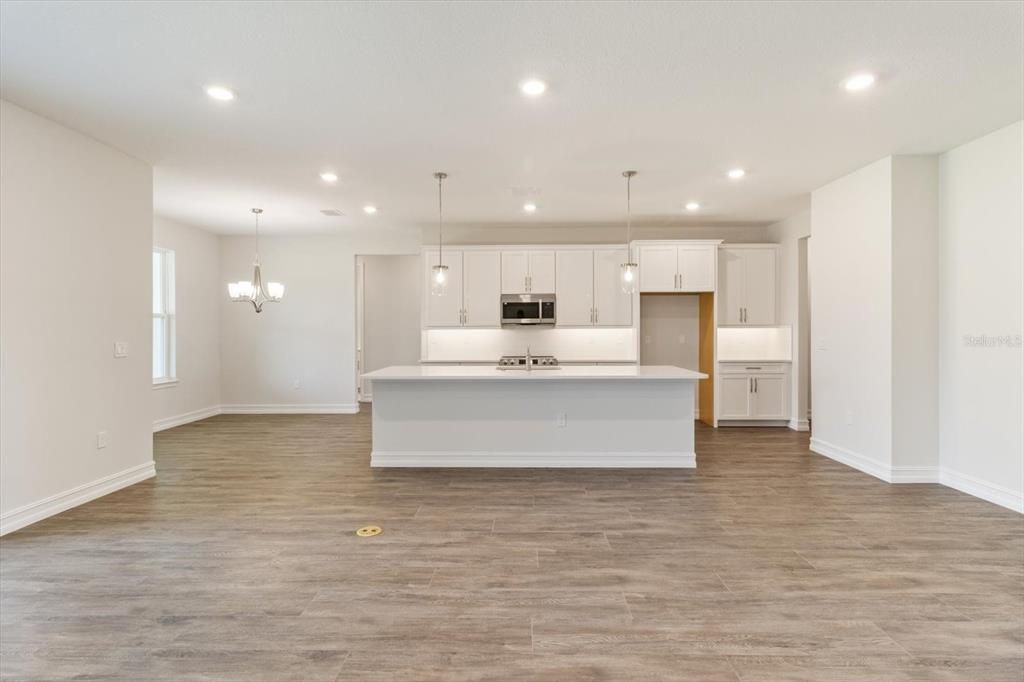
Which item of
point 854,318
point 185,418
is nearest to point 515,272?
point 854,318

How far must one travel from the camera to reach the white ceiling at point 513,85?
2.48 meters

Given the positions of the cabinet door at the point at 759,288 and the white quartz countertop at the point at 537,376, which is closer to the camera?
the white quartz countertop at the point at 537,376

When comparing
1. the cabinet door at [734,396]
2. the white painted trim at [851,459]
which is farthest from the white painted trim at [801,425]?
the white painted trim at [851,459]

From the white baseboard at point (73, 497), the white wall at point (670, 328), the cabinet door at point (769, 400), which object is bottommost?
the white baseboard at point (73, 497)

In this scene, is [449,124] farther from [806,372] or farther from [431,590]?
[806,372]

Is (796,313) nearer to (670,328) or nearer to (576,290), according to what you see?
(670,328)

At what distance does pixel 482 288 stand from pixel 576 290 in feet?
4.30

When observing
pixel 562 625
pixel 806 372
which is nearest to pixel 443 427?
pixel 562 625

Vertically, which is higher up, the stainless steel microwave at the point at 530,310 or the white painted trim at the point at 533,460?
the stainless steel microwave at the point at 530,310

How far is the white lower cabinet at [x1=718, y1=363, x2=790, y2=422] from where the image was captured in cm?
704

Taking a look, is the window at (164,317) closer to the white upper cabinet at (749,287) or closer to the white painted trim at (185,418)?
the white painted trim at (185,418)

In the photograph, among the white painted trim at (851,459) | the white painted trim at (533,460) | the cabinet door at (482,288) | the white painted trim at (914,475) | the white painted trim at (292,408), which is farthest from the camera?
the white painted trim at (292,408)

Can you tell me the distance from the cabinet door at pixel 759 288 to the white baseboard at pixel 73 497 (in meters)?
7.11

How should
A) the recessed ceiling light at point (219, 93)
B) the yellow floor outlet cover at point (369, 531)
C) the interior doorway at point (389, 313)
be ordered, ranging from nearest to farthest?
the recessed ceiling light at point (219, 93)
the yellow floor outlet cover at point (369, 531)
the interior doorway at point (389, 313)
